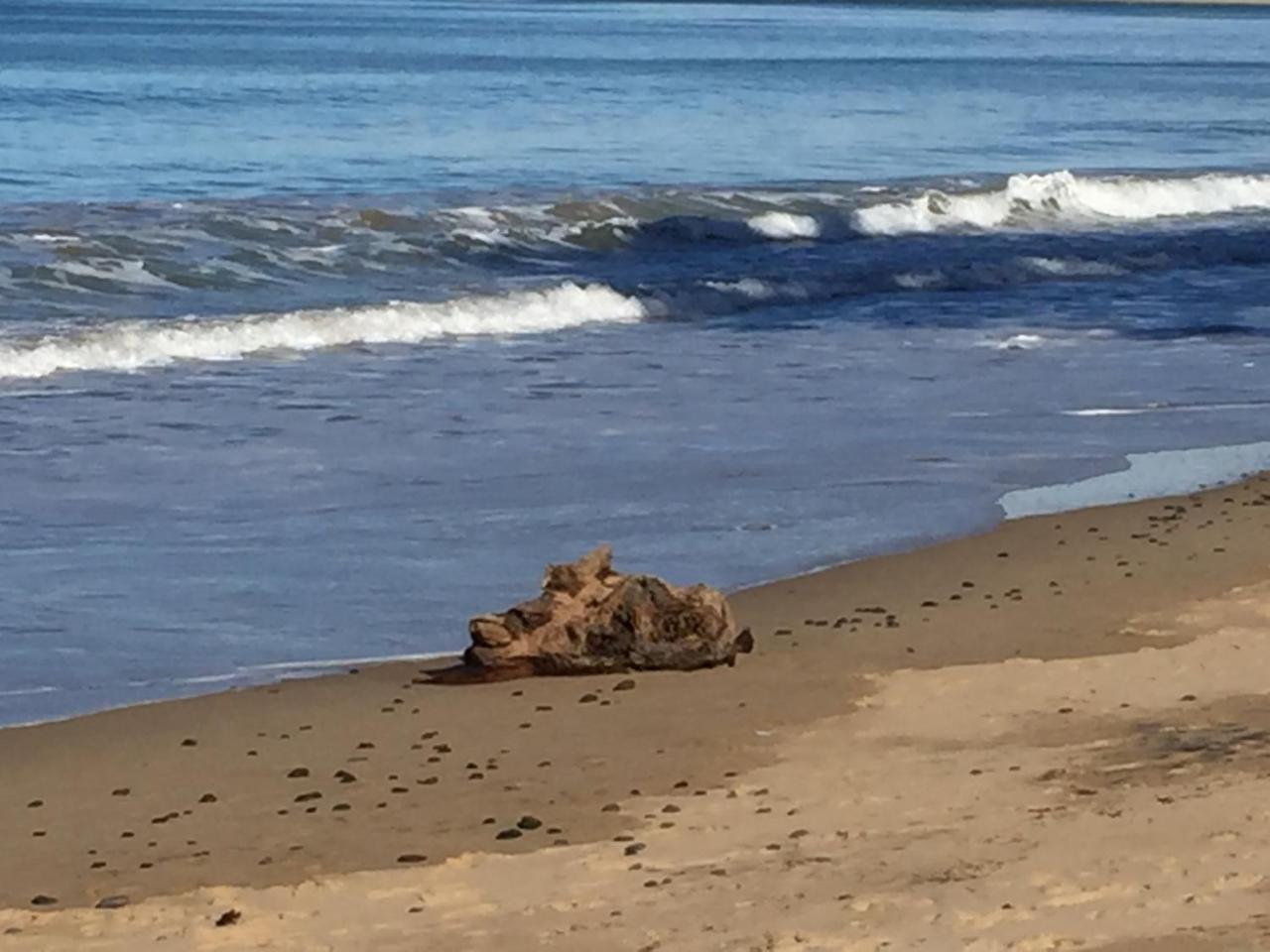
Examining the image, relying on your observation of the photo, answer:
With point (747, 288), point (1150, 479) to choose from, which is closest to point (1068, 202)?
point (747, 288)

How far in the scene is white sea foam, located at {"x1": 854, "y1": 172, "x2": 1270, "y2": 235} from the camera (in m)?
32.4

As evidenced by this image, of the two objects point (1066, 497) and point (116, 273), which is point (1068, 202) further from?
point (1066, 497)

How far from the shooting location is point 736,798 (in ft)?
24.3

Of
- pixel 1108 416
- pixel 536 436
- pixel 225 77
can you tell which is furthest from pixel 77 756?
pixel 225 77

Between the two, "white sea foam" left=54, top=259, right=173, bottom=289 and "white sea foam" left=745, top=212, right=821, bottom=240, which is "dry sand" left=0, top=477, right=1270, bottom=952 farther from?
"white sea foam" left=745, top=212, right=821, bottom=240

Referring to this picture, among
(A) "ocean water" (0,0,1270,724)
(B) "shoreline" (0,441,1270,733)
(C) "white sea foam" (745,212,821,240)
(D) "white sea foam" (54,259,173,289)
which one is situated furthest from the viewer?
(C) "white sea foam" (745,212,821,240)

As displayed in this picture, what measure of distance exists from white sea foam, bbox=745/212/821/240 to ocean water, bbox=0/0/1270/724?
0.25 ft

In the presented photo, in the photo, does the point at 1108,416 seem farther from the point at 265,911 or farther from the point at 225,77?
the point at 225,77

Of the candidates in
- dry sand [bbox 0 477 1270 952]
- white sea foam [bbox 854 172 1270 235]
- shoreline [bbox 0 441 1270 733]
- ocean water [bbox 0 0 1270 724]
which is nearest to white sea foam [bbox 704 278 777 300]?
ocean water [bbox 0 0 1270 724]

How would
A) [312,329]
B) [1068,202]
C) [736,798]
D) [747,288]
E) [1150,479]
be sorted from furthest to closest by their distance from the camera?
[1068,202] → [747,288] → [312,329] → [1150,479] → [736,798]

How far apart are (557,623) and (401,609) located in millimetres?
1239

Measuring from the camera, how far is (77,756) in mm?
8219

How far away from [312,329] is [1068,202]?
16.6 metres

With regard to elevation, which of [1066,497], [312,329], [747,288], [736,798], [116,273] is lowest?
[736,798]
